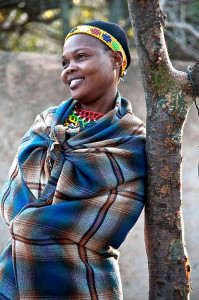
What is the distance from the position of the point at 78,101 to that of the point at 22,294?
897 mm

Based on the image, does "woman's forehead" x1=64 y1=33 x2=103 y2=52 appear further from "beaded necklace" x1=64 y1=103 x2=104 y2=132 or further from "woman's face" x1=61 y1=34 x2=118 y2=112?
"beaded necklace" x1=64 y1=103 x2=104 y2=132

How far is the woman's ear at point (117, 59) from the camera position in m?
2.13

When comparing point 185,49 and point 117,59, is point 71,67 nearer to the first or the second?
point 117,59

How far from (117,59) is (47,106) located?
5.72 feet

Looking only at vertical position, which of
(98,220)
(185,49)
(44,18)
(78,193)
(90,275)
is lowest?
(90,275)

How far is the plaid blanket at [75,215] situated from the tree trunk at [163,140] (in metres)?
0.09

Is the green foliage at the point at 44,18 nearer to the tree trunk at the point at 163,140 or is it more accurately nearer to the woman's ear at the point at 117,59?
the woman's ear at the point at 117,59

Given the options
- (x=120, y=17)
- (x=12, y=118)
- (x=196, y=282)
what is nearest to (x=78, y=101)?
(x=12, y=118)

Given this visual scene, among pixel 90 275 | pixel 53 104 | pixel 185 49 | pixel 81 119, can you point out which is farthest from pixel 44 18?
pixel 90 275

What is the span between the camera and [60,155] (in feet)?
6.38

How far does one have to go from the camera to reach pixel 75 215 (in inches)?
74.8

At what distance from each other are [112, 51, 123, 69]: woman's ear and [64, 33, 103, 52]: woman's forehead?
94 mm

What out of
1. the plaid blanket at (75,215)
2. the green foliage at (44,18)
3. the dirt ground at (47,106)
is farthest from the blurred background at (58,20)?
the plaid blanket at (75,215)

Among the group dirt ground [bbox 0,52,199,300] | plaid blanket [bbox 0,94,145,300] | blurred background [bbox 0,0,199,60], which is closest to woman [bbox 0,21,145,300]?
plaid blanket [bbox 0,94,145,300]
